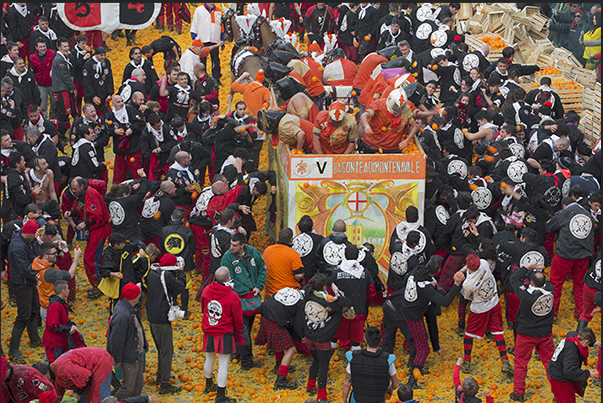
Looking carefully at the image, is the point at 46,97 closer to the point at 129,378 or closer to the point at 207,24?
the point at 207,24

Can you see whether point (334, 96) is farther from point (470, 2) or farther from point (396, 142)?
point (470, 2)

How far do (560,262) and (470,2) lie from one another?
12672 mm

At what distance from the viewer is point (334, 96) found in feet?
45.6

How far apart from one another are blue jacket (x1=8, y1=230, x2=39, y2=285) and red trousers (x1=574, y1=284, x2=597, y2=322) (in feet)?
22.5

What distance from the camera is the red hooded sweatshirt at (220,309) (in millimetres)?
8898

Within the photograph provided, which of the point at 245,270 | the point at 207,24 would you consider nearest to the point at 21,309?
the point at 245,270

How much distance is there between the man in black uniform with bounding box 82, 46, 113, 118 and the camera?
1550cm

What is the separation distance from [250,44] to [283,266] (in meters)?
8.88

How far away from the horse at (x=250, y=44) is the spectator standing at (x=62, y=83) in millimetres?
3079

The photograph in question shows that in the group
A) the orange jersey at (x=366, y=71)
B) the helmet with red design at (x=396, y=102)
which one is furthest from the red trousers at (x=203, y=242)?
the orange jersey at (x=366, y=71)

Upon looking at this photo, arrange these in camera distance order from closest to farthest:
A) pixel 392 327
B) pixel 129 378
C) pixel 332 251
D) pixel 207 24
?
pixel 129 378, pixel 392 327, pixel 332 251, pixel 207 24

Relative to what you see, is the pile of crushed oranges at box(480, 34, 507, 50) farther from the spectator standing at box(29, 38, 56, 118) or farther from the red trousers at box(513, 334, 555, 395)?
the red trousers at box(513, 334, 555, 395)

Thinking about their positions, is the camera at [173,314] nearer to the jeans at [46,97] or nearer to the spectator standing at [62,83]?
the spectator standing at [62,83]

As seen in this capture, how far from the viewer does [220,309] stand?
29.2 ft
